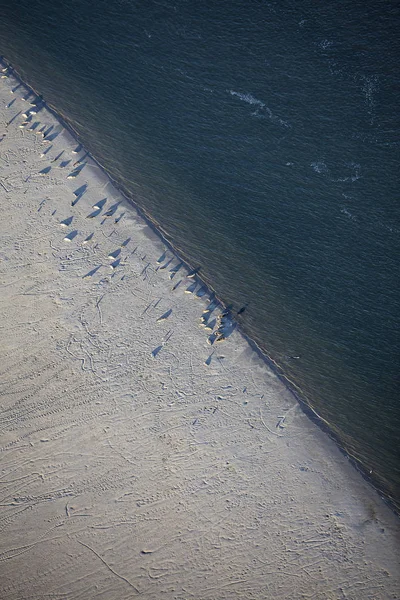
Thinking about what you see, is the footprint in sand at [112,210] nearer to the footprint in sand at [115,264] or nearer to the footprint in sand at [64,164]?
the footprint in sand at [115,264]

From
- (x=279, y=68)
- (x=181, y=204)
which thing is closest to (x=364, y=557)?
(x=181, y=204)

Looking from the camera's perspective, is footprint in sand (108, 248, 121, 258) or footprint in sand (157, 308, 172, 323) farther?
footprint in sand (108, 248, 121, 258)

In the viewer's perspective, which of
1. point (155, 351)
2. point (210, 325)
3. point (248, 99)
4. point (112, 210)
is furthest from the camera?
point (248, 99)

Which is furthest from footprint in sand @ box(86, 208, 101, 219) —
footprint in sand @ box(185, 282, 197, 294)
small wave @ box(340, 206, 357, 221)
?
small wave @ box(340, 206, 357, 221)

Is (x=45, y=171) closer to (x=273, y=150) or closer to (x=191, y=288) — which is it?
(x=191, y=288)

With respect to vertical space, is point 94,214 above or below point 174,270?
below

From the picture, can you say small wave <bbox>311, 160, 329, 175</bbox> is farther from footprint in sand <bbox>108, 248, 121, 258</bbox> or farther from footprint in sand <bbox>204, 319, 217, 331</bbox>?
footprint in sand <bbox>108, 248, 121, 258</bbox>

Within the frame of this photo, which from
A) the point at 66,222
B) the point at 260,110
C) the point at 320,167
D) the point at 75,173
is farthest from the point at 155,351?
the point at 260,110

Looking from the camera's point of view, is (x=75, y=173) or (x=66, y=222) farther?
(x=75, y=173)
